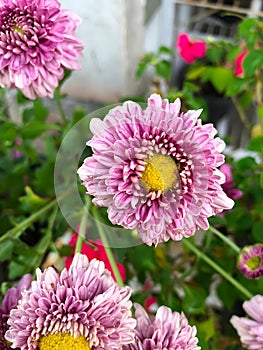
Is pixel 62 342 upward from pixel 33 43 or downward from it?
downward

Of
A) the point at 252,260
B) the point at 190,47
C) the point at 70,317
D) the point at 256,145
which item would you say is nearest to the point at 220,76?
the point at 190,47

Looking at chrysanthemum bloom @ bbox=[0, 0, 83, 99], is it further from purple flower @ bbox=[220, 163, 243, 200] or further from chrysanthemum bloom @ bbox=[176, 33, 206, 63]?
chrysanthemum bloom @ bbox=[176, 33, 206, 63]

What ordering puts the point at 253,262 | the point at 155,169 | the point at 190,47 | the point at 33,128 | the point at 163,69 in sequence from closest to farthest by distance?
the point at 155,169, the point at 253,262, the point at 33,128, the point at 163,69, the point at 190,47

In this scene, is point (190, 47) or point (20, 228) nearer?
point (20, 228)

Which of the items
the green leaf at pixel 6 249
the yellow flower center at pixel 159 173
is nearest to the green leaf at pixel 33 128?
the green leaf at pixel 6 249

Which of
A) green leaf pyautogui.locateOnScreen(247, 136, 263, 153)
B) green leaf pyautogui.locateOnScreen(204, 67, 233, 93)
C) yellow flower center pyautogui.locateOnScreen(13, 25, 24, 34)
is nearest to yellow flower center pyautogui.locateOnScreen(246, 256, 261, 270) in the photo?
green leaf pyautogui.locateOnScreen(247, 136, 263, 153)

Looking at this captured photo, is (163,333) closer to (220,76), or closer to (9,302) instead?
(9,302)

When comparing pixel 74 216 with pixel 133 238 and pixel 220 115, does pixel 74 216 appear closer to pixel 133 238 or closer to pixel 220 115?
pixel 133 238
